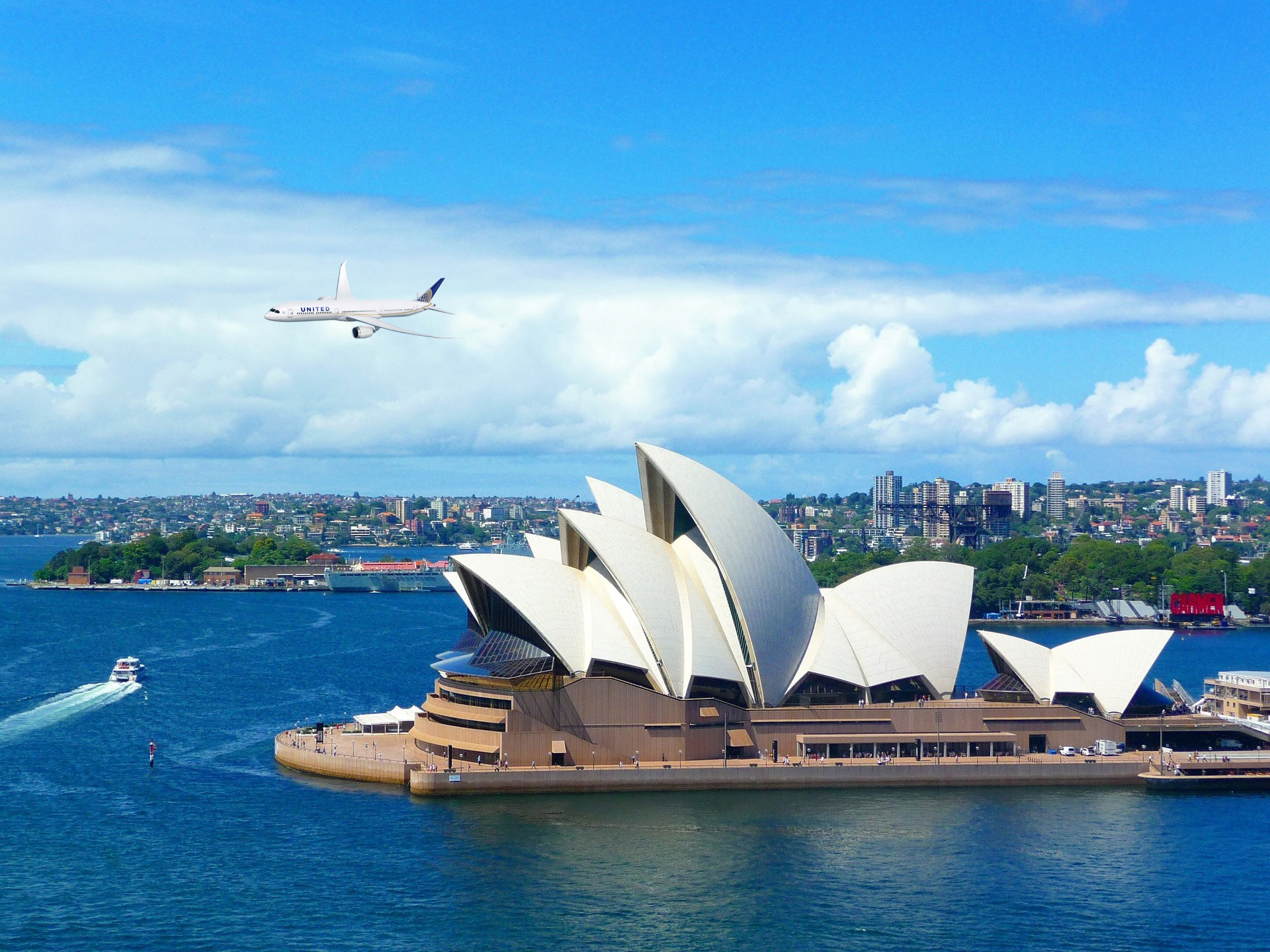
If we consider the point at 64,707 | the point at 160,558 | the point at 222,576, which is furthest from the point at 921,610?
the point at 160,558

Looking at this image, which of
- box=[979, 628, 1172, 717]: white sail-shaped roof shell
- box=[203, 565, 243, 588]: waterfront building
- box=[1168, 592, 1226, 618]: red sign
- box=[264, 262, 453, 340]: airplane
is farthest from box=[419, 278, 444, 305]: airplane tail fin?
box=[203, 565, 243, 588]: waterfront building

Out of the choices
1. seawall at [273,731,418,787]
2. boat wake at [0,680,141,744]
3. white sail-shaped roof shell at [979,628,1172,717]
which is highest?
white sail-shaped roof shell at [979,628,1172,717]

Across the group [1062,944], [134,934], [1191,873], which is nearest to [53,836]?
[134,934]

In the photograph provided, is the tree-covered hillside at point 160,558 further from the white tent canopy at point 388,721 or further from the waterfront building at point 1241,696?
the waterfront building at point 1241,696

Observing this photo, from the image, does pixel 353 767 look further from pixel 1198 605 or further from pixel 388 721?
pixel 1198 605

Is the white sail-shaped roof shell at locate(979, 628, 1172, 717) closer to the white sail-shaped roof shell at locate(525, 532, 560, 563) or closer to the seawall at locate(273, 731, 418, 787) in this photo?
the white sail-shaped roof shell at locate(525, 532, 560, 563)

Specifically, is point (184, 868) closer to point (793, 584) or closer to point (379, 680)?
point (793, 584)

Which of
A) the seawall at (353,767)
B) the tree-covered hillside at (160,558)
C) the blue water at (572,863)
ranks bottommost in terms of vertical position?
the blue water at (572,863)

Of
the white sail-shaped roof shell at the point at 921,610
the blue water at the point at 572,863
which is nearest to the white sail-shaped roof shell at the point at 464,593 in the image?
the blue water at the point at 572,863
